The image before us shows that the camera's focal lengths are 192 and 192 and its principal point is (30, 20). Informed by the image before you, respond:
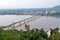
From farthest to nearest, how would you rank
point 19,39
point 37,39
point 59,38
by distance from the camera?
point 59,38 → point 37,39 → point 19,39

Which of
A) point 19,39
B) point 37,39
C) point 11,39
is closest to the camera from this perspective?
point 11,39

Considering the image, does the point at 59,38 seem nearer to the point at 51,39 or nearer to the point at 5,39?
the point at 51,39

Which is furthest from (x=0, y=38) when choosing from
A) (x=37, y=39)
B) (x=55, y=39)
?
(x=55, y=39)

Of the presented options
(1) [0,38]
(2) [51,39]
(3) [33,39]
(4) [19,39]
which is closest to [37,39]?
(3) [33,39]

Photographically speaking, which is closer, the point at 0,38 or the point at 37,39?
the point at 0,38

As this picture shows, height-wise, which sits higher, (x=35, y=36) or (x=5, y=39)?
(x=5, y=39)

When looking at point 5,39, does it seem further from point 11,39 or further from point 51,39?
point 51,39

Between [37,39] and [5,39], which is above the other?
[5,39]

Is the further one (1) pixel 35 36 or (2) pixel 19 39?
(1) pixel 35 36

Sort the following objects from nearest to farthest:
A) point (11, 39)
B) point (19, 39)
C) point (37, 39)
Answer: point (11, 39)
point (19, 39)
point (37, 39)
